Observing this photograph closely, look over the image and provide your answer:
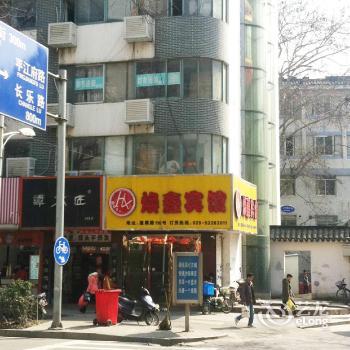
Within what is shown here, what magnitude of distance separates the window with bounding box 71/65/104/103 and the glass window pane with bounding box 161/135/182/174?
351cm

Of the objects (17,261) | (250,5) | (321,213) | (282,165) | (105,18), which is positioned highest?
(250,5)

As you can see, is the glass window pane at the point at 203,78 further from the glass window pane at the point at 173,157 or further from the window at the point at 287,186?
the window at the point at 287,186

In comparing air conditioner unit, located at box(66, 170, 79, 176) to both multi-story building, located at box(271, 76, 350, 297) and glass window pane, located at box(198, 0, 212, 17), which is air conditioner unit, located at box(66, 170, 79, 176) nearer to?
glass window pane, located at box(198, 0, 212, 17)

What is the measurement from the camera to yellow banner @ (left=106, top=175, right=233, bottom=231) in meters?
21.8

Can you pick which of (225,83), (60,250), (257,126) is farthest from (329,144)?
(60,250)

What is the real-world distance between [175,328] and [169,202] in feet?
18.7

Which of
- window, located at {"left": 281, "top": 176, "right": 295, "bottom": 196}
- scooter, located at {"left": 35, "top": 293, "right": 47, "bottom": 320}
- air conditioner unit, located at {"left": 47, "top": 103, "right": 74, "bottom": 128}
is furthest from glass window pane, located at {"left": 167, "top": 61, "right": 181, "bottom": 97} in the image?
window, located at {"left": 281, "top": 176, "right": 295, "bottom": 196}

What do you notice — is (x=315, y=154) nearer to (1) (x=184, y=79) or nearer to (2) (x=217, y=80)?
(2) (x=217, y=80)

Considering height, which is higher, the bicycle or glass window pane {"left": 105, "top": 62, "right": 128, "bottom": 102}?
glass window pane {"left": 105, "top": 62, "right": 128, "bottom": 102}

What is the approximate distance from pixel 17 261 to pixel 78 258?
2839 mm

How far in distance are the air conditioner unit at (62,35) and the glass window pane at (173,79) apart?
13.8ft

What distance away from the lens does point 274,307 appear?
23.7 metres

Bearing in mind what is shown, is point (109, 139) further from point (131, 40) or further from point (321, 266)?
point (321, 266)

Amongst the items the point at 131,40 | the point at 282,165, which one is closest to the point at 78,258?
the point at 131,40
